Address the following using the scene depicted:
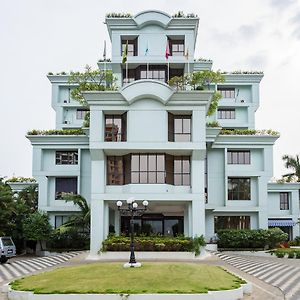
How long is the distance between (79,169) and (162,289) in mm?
24418

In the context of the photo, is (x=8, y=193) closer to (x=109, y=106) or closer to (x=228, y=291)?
(x=109, y=106)

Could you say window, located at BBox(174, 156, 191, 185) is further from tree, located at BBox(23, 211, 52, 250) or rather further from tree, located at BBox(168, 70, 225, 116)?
tree, located at BBox(23, 211, 52, 250)

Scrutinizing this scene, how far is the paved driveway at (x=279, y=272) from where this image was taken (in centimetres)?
1836

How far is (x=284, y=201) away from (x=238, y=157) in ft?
25.8

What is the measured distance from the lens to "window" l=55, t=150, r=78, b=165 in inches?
1555

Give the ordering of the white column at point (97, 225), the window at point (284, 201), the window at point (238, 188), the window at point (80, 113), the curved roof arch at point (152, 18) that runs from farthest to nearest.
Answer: the window at point (80, 113) → the window at point (284, 201) → the curved roof arch at point (152, 18) → the window at point (238, 188) → the white column at point (97, 225)

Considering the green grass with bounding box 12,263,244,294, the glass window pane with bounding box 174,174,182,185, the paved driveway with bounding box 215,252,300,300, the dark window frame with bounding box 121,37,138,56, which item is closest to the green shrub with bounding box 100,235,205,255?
the paved driveway with bounding box 215,252,300,300

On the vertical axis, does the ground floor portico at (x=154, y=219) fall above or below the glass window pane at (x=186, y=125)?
below

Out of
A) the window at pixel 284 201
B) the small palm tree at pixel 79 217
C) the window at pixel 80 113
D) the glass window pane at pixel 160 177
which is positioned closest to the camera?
the glass window pane at pixel 160 177

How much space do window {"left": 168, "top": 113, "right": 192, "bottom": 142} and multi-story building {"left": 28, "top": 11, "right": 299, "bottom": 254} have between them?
6cm

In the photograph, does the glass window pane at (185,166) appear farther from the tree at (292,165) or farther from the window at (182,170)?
the tree at (292,165)

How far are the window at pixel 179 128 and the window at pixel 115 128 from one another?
2787mm

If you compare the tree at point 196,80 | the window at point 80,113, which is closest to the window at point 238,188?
the tree at point 196,80

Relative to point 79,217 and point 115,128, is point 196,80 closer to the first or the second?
point 115,128
